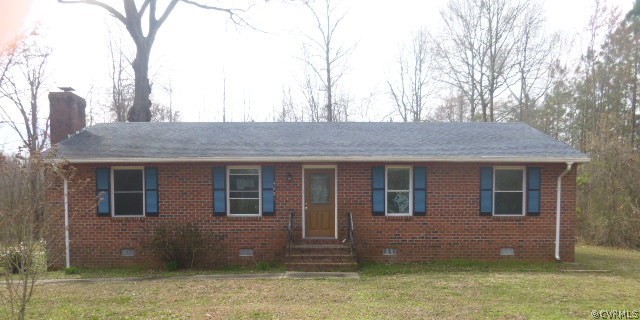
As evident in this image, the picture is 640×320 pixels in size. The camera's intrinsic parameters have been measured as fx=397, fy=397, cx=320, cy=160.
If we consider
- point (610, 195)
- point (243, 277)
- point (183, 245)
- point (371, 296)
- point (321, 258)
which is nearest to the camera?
point (371, 296)

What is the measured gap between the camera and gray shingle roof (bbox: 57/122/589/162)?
10.4 metres

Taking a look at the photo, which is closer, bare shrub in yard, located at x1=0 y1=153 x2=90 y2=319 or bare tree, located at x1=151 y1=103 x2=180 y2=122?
bare shrub in yard, located at x1=0 y1=153 x2=90 y2=319

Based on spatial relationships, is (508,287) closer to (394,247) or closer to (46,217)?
(394,247)

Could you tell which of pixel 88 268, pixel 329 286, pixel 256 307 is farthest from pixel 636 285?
pixel 88 268

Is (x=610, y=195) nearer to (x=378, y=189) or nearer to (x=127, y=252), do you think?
(x=378, y=189)

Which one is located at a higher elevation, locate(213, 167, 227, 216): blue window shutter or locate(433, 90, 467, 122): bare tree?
locate(433, 90, 467, 122): bare tree

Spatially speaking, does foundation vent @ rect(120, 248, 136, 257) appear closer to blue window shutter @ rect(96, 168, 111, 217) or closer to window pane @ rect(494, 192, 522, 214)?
blue window shutter @ rect(96, 168, 111, 217)

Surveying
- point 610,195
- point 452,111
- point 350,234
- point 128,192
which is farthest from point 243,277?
point 452,111

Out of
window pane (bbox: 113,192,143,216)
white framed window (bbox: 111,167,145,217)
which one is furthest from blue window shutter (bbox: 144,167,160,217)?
window pane (bbox: 113,192,143,216)

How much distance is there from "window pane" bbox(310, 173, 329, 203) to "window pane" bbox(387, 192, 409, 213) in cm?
172

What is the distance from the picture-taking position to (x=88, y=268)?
10539mm

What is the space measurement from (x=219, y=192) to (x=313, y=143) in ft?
9.60

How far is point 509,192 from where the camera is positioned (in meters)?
10.9

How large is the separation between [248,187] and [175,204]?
1.99 m
